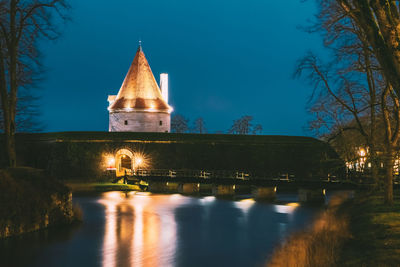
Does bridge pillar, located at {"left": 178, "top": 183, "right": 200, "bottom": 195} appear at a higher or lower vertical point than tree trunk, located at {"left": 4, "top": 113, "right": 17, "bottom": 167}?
lower

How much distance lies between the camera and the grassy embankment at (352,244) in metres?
9.64

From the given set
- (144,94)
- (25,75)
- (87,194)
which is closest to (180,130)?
(144,94)

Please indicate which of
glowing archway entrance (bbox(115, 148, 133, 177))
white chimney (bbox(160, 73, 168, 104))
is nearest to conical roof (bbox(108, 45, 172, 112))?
white chimney (bbox(160, 73, 168, 104))

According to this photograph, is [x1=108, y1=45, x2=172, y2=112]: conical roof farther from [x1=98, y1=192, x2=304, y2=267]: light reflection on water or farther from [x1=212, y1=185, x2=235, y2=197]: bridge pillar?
[x1=212, y1=185, x2=235, y2=197]: bridge pillar

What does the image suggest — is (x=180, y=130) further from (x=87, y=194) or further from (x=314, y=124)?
(x=314, y=124)

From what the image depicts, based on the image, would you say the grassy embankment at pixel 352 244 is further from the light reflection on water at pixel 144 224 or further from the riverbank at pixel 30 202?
the riverbank at pixel 30 202

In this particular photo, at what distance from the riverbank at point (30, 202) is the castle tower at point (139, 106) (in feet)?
87.0

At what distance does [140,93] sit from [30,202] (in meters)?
29.6

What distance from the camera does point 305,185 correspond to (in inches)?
1024

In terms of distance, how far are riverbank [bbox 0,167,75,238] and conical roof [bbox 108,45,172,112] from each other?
1052 inches

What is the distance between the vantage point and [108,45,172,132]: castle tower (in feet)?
137

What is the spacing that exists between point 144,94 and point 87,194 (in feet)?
52.4

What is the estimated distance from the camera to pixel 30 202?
1323 centimetres

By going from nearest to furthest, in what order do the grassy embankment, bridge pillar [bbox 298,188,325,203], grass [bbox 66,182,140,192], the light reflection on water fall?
the grassy embankment, the light reflection on water, bridge pillar [bbox 298,188,325,203], grass [bbox 66,182,140,192]
